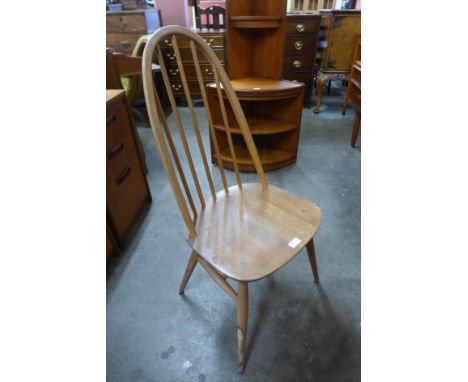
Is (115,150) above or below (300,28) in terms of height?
below

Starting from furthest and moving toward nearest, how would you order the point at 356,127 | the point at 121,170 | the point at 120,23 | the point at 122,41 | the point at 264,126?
the point at 122,41 < the point at 120,23 < the point at 356,127 < the point at 264,126 < the point at 121,170

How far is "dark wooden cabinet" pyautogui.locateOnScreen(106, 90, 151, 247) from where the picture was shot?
122cm

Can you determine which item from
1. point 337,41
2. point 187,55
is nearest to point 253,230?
point 337,41

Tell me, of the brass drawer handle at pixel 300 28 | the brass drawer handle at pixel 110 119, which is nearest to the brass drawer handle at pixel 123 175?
the brass drawer handle at pixel 110 119

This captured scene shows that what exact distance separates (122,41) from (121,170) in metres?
2.61

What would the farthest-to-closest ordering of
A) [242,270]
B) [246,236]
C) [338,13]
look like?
[338,13] < [246,236] < [242,270]

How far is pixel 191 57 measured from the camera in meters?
3.11

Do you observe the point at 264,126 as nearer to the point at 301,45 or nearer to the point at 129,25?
the point at 301,45

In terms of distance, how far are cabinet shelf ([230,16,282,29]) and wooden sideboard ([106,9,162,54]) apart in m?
1.96

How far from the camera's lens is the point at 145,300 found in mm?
1155

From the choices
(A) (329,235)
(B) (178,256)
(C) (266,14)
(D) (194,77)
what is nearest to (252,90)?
(C) (266,14)

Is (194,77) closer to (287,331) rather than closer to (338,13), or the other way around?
(338,13)

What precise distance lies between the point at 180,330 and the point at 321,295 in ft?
2.07

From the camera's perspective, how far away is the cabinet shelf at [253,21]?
1.58 m
